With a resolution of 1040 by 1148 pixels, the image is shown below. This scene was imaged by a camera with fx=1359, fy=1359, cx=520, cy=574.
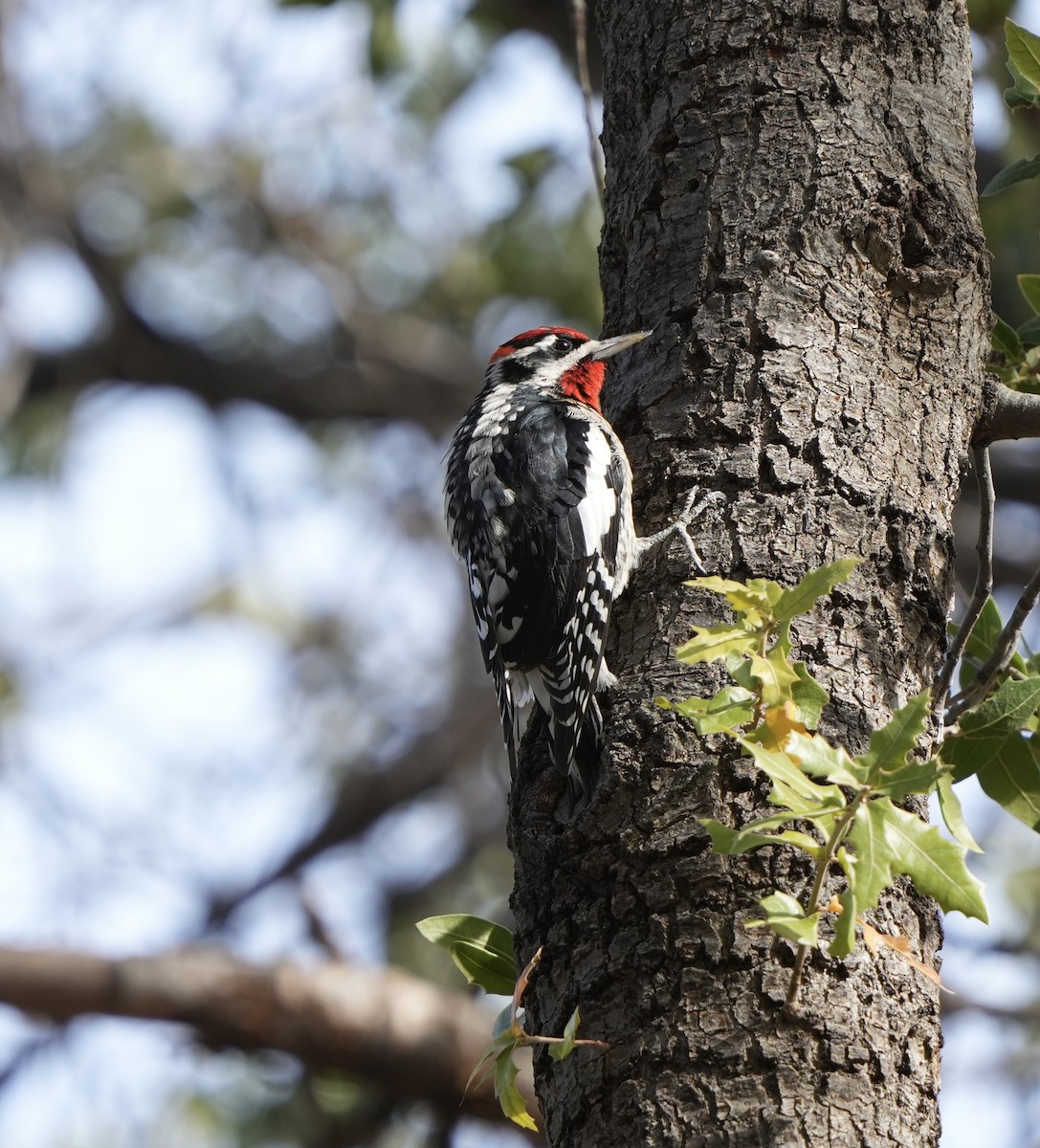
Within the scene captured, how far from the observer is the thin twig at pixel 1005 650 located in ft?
6.93

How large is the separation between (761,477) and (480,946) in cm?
87

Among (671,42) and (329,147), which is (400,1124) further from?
(329,147)

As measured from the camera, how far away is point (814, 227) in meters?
2.36

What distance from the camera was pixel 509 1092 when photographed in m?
1.82

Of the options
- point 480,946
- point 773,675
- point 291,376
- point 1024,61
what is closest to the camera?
point 773,675

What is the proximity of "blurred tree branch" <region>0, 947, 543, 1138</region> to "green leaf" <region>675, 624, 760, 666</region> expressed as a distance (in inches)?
128

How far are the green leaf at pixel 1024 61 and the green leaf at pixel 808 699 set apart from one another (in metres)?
1.26

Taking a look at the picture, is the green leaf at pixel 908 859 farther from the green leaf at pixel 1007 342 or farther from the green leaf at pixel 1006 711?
the green leaf at pixel 1007 342

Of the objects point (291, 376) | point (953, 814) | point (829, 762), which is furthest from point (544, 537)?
point (291, 376)

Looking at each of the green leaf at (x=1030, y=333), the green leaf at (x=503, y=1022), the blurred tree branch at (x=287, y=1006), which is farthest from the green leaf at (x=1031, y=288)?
the blurred tree branch at (x=287, y=1006)

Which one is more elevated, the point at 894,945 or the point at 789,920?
the point at 789,920

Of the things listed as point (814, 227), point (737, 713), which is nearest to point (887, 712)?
point (737, 713)

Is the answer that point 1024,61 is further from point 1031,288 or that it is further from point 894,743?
point 894,743

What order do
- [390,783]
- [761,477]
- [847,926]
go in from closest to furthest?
[847,926], [761,477], [390,783]
